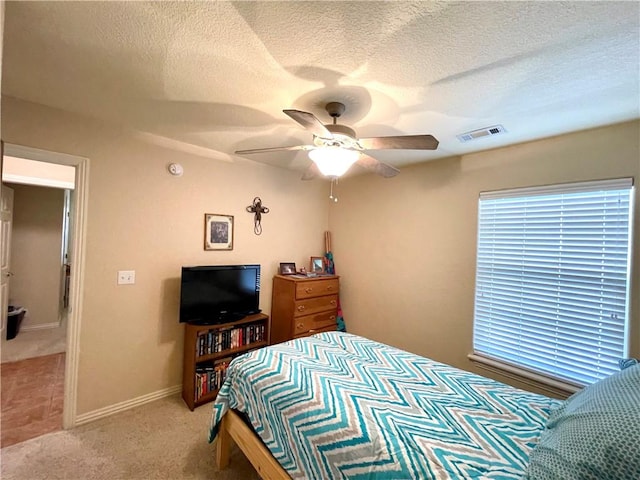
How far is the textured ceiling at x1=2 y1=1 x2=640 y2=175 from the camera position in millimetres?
1100

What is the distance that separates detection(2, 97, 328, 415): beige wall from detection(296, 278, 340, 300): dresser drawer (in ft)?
2.49

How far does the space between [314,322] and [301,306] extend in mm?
315

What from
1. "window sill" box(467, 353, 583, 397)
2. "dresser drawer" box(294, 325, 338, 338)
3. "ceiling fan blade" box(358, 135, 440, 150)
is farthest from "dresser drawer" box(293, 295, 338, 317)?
"ceiling fan blade" box(358, 135, 440, 150)

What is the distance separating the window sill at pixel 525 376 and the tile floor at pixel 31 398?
3.54 meters

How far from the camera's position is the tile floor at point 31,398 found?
2074mm

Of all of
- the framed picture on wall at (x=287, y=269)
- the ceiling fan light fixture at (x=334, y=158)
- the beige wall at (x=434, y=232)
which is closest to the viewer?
the ceiling fan light fixture at (x=334, y=158)

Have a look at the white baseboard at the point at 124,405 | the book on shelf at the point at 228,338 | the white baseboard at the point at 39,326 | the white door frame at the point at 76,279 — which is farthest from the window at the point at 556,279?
the white baseboard at the point at 39,326

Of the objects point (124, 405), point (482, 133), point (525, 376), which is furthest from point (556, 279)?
point (124, 405)

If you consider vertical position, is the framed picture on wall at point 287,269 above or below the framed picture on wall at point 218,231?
below

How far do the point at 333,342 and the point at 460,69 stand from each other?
77.9 inches

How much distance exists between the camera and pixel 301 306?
3121 mm

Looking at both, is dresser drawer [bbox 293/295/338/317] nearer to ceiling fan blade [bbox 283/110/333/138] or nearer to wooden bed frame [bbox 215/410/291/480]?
wooden bed frame [bbox 215/410/291/480]

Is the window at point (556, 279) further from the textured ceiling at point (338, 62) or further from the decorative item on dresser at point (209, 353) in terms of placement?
the decorative item on dresser at point (209, 353)

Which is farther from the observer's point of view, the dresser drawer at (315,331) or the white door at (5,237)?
the white door at (5,237)
